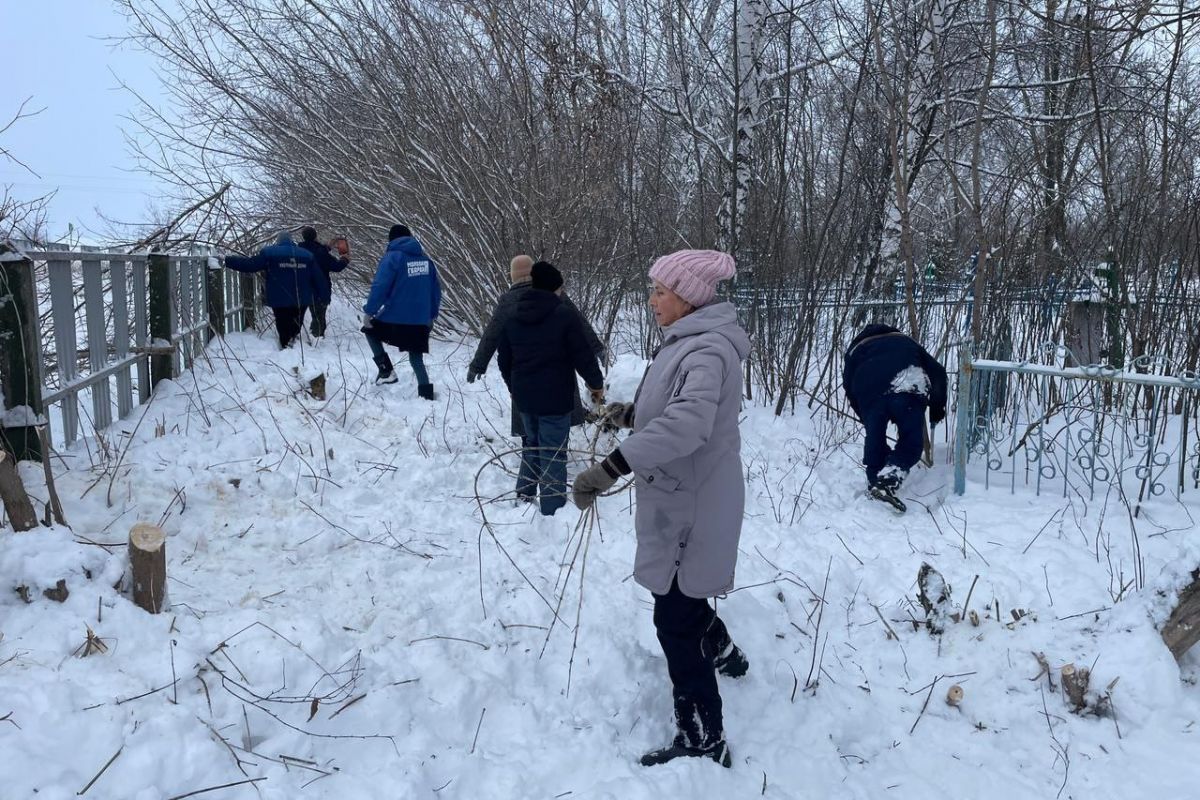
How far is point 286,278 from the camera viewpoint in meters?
8.62

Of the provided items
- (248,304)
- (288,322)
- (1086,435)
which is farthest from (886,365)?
(248,304)

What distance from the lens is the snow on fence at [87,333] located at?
3.88 metres

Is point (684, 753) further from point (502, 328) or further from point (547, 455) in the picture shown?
point (502, 328)

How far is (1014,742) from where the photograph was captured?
3.04 meters

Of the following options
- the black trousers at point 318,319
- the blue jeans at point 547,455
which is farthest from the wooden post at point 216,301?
the blue jeans at point 547,455

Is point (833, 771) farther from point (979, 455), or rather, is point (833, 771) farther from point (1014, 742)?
point (979, 455)

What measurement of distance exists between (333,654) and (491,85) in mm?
7278

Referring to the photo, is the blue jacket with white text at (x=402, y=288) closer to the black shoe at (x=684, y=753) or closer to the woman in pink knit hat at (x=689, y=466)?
the woman in pink knit hat at (x=689, y=466)

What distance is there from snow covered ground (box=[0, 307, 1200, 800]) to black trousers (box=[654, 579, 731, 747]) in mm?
122

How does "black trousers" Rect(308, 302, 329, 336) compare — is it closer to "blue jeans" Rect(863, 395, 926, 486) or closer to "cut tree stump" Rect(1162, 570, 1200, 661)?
"blue jeans" Rect(863, 395, 926, 486)

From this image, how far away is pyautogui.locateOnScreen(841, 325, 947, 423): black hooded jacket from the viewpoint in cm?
512

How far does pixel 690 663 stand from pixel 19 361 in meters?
3.48

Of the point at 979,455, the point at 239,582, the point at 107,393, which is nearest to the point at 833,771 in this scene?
the point at 239,582

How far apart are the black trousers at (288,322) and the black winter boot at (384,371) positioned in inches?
78.6
